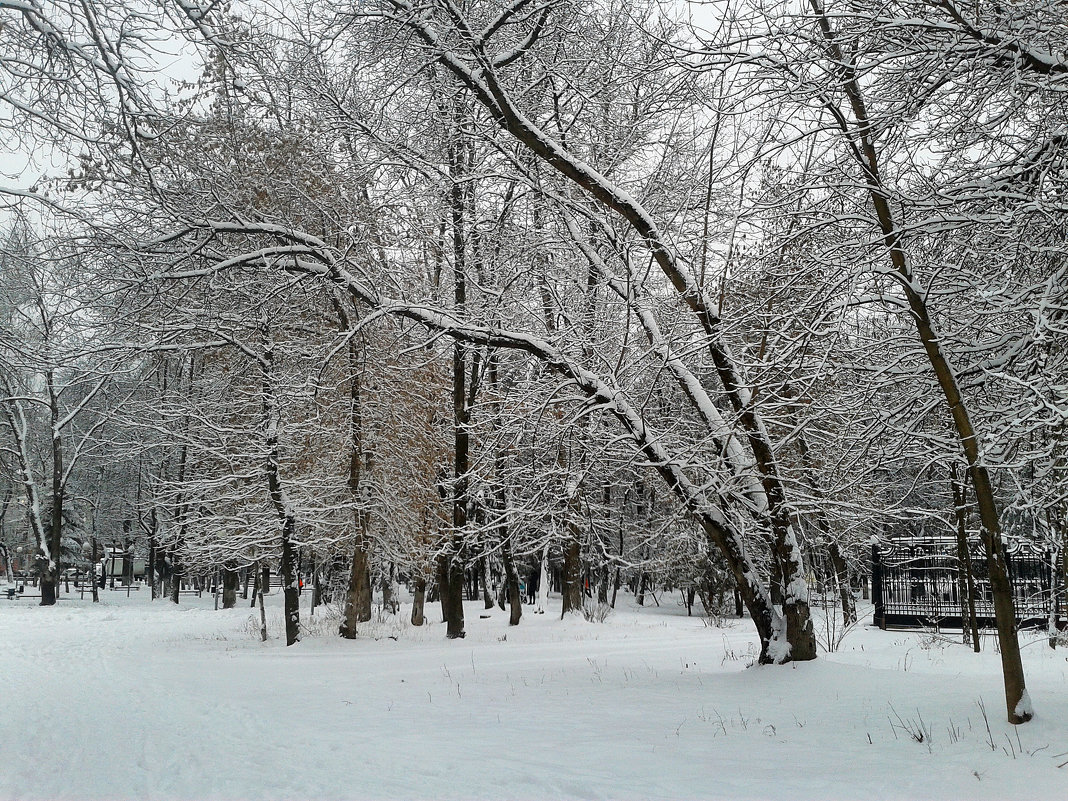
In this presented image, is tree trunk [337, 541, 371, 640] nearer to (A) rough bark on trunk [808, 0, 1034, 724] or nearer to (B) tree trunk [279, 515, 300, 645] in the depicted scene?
(B) tree trunk [279, 515, 300, 645]

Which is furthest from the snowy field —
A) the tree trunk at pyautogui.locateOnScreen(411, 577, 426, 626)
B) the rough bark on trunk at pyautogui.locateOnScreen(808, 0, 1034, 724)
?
the tree trunk at pyautogui.locateOnScreen(411, 577, 426, 626)

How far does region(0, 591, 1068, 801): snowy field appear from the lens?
5879mm

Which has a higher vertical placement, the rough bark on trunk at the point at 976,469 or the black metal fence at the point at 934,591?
the rough bark on trunk at the point at 976,469

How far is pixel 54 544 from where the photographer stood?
1339 inches

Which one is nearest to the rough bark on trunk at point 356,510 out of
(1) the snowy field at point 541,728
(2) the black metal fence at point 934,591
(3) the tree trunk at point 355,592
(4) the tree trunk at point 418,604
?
→ (3) the tree trunk at point 355,592

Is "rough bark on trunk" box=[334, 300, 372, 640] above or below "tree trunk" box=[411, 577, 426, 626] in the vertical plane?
above

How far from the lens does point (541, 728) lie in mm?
8047

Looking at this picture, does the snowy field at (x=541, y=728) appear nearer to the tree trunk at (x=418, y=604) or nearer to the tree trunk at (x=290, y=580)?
the tree trunk at (x=290, y=580)

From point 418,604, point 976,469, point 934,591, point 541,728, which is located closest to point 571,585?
point 418,604

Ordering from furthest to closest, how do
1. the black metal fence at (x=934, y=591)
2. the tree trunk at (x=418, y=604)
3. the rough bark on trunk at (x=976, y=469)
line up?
the tree trunk at (x=418, y=604) → the black metal fence at (x=934, y=591) → the rough bark on trunk at (x=976, y=469)

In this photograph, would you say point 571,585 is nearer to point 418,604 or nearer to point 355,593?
point 418,604

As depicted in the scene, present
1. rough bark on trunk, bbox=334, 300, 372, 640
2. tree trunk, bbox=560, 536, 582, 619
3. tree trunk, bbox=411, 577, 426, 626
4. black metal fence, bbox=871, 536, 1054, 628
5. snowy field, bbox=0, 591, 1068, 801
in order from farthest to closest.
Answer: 1. tree trunk, bbox=560, 536, 582, 619
2. tree trunk, bbox=411, 577, 426, 626
3. rough bark on trunk, bbox=334, 300, 372, 640
4. black metal fence, bbox=871, 536, 1054, 628
5. snowy field, bbox=0, 591, 1068, 801

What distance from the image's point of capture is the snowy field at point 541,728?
5879 mm

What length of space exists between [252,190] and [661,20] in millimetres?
9936
